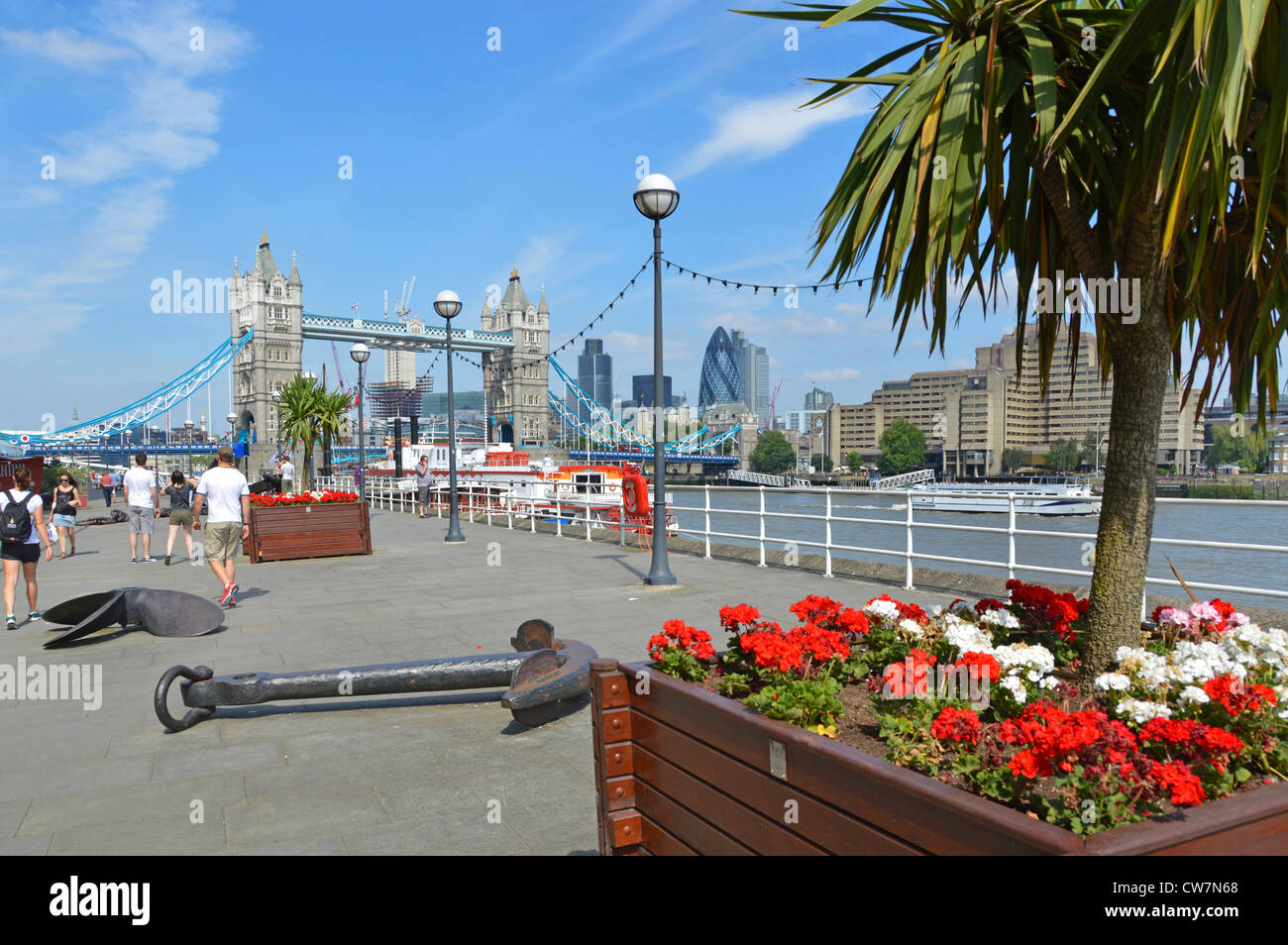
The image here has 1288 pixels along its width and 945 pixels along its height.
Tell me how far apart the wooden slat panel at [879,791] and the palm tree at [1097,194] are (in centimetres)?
159

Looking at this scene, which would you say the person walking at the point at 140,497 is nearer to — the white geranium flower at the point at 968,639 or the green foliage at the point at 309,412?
the green foliage at the point at 309,412

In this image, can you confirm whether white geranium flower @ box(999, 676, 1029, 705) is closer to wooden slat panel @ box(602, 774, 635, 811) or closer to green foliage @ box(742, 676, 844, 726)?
green foliage @ box(742, 676, 844, 726)

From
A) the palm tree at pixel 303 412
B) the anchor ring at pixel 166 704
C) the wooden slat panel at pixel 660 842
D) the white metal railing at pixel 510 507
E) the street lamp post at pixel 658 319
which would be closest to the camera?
the wooden slat panel at pixel 660 842

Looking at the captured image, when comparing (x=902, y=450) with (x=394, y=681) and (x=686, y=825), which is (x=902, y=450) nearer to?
(x=394, y=681)

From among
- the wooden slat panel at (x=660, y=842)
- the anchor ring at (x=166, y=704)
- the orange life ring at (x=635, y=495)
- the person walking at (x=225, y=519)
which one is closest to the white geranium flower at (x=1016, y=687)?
the wooden slat panel at (x=660, y=842)

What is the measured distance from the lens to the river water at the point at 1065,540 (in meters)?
12.1

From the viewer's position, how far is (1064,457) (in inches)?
4031

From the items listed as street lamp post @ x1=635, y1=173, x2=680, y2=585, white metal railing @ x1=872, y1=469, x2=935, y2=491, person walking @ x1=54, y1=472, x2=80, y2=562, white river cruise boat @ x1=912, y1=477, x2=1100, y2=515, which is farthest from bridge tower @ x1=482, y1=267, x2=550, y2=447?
street lamp post @ x1=635, y1=173, x2=680, y2=585

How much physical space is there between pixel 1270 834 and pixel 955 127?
7.30ft

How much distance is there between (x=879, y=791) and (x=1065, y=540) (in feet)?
82.7

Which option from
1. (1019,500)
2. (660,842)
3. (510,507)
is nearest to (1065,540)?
(510,507)

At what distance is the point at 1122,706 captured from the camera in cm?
239
